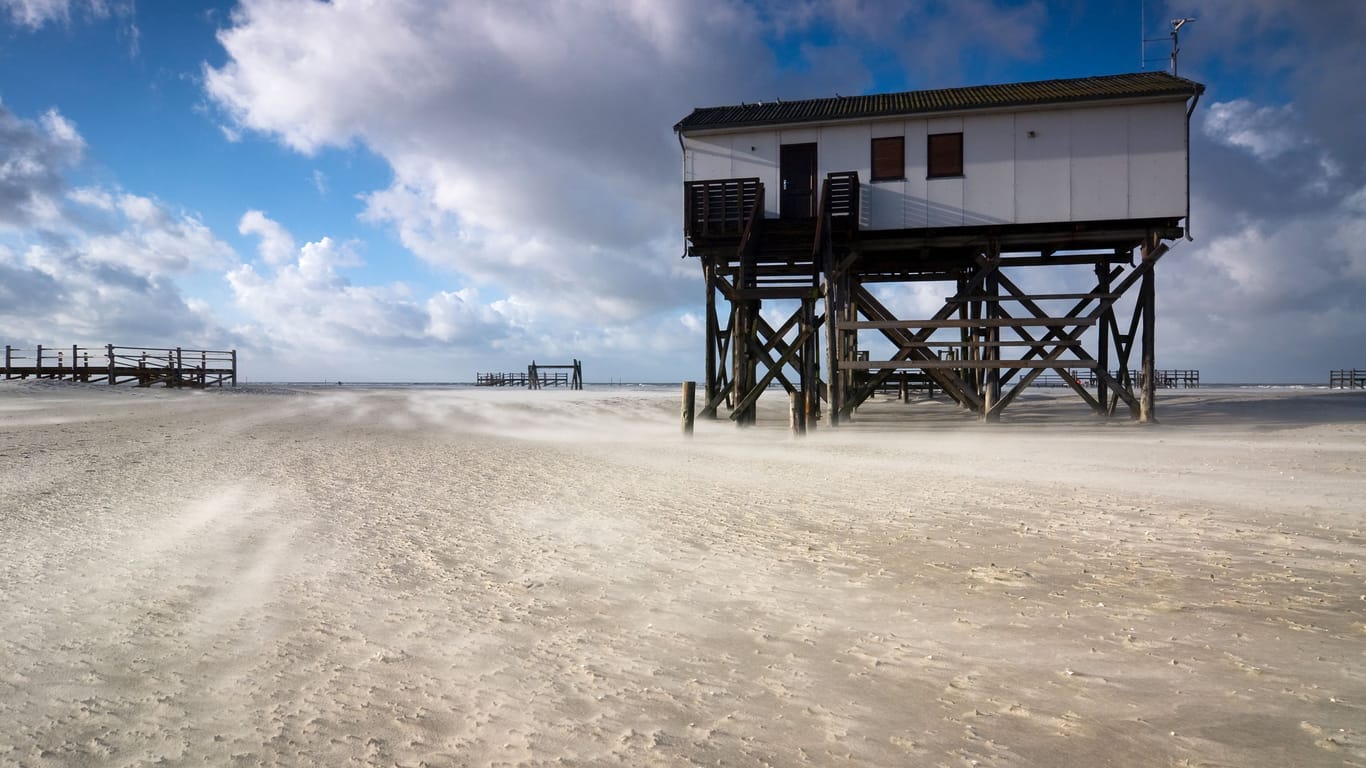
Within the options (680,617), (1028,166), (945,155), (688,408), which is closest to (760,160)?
(945,155)

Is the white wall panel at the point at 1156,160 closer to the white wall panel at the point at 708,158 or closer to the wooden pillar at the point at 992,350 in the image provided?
the wooden pillar at the point at 992,350

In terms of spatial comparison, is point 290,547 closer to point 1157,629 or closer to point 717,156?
point 1157,629

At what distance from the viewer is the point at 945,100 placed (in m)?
16.0

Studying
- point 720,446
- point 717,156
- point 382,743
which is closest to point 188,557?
point 382,743

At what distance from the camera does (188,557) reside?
4.67m

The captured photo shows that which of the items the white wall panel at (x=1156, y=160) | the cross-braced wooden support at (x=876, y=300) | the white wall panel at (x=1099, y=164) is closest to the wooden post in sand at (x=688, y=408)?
the cross-braced wooden support at (x=876, y=300)

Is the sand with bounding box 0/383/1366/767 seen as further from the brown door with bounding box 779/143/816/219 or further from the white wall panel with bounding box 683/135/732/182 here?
the white wall panel with bounding box 683/135/732/182

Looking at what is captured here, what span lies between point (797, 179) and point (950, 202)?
3.48 m

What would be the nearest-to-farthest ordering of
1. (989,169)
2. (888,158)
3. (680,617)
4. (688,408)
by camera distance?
1. (680,617)
2. (688,408)
3. (989,169)
4. (888,158)

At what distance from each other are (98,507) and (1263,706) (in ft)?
26.5

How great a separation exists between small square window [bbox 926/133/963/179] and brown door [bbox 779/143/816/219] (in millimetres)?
2626

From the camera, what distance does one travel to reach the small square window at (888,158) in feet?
51.8

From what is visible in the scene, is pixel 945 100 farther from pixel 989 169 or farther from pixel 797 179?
pixel 797 179

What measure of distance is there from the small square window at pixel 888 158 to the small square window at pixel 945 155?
61cm
